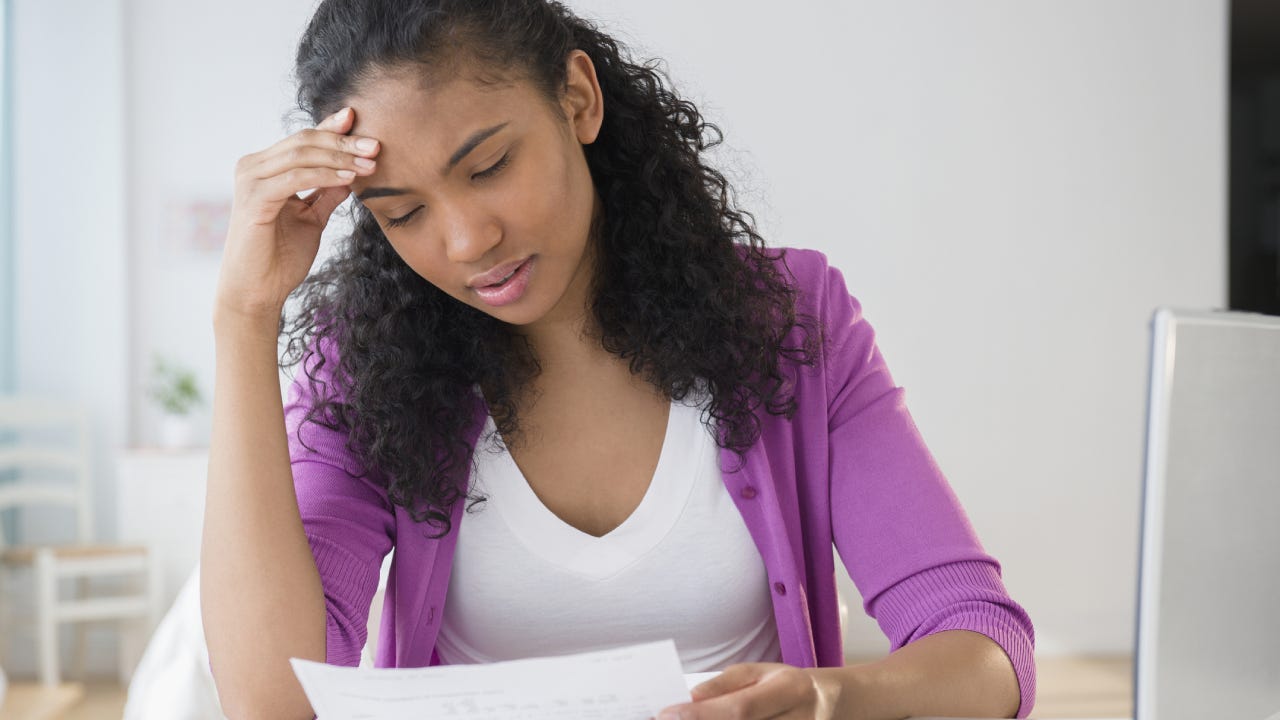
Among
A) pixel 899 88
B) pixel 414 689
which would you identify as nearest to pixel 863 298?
pixel 899 88

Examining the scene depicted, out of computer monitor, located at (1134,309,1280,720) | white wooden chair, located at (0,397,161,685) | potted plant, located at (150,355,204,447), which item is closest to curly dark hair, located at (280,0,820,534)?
computer monitor, located at (1134,309,1280,720)

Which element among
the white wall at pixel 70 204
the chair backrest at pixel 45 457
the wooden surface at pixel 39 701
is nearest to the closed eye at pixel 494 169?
the wooden surface at pixel 39 701

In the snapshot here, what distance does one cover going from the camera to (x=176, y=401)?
13.9 feet

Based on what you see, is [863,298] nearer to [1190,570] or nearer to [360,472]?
[360,472]

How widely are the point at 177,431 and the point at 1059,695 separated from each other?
11.1ft

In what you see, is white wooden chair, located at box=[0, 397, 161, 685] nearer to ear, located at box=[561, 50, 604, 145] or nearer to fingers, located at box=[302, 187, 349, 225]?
fingers, located at box=[302, 187, 349, 225]

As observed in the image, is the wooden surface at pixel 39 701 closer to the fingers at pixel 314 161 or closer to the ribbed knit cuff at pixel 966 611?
the fingers at pixel 314 161

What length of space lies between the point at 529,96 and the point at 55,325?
155 inches

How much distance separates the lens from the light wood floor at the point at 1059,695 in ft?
11.3

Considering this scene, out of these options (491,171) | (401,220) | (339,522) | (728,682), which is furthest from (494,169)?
(728,682)

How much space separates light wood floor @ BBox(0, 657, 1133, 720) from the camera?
11.3ft

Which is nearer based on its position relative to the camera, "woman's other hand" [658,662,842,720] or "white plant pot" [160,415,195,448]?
"woman's other hand" [658,662,842,720]

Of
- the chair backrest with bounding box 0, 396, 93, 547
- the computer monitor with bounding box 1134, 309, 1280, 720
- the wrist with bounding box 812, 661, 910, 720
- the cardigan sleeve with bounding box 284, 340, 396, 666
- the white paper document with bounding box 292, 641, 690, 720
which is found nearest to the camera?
the computer monitor with bounding box 1134, 309, 1280, 720

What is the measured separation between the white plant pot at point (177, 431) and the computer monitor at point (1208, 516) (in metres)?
4.20
